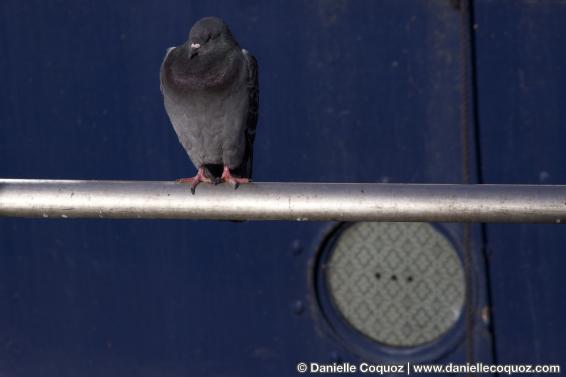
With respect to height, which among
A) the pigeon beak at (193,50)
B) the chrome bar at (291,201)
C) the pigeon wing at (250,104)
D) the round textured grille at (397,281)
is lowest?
the round textured grille at (397,281)

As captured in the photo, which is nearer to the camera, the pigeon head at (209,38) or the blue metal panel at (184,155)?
the pigeon head at (209,38)

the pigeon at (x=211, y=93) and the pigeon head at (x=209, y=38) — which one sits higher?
the pigeon head at (x=209, y=38)

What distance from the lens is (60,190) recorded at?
1.23m

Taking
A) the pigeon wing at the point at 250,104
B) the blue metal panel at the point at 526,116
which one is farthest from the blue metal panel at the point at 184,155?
the pigeon wing at the point at 250,104

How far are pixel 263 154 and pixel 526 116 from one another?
1092 millimetres

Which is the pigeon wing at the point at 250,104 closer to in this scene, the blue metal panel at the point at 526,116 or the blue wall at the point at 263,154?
the blue wall at the point at 263,154

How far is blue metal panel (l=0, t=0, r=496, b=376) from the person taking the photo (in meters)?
3.85

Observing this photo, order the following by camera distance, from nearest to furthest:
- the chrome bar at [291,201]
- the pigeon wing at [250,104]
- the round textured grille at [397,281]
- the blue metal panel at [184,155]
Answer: the chrome bar at [291,201] < the pigeon wing at [250,104] < the blue metal panel at [184,155] < the round textured grille at [397,281]

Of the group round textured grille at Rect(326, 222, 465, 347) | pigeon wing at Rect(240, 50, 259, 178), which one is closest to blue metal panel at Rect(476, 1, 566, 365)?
round textured grille at Rect(326, 222, 465, 347)

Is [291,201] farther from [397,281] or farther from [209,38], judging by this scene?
[397,281]

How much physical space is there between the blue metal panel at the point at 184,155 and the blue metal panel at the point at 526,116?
11 centimetres

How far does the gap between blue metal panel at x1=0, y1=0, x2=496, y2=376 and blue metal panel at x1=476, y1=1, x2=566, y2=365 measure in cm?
11

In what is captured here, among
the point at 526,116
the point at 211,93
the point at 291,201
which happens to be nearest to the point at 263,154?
the point at 526,116

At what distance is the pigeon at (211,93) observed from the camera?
2.50 metres
